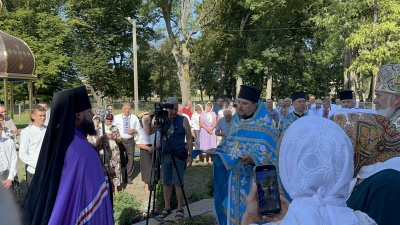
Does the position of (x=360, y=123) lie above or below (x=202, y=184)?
above

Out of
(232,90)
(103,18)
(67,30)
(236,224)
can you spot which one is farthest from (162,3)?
(232,90)

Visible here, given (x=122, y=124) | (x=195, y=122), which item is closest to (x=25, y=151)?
(x=122, y=124)

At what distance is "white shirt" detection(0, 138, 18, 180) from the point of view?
5262 mm

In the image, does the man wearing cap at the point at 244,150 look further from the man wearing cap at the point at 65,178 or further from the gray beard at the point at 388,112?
the man wearing cap at the point at 65,178

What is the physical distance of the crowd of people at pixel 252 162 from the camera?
1.32 metres

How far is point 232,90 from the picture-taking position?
51.2 m

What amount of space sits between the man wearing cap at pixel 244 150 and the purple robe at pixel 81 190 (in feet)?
5.52

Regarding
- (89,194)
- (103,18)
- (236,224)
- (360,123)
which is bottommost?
(236,224)

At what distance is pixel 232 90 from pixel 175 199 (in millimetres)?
45667

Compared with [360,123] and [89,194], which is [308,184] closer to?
[360,123]

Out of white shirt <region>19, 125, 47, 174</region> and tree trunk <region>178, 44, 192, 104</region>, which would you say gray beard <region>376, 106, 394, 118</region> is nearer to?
white shirt <region>19, 125, 47, 174</region>

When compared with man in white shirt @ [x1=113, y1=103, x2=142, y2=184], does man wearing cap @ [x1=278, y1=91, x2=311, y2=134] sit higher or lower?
higher

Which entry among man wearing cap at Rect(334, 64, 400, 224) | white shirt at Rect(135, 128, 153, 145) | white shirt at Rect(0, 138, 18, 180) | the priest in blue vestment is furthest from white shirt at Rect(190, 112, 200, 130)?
man wearing cap at Rect(334, 64, 400, 224)

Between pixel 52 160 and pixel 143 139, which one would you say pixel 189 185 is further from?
pixel 52 160
